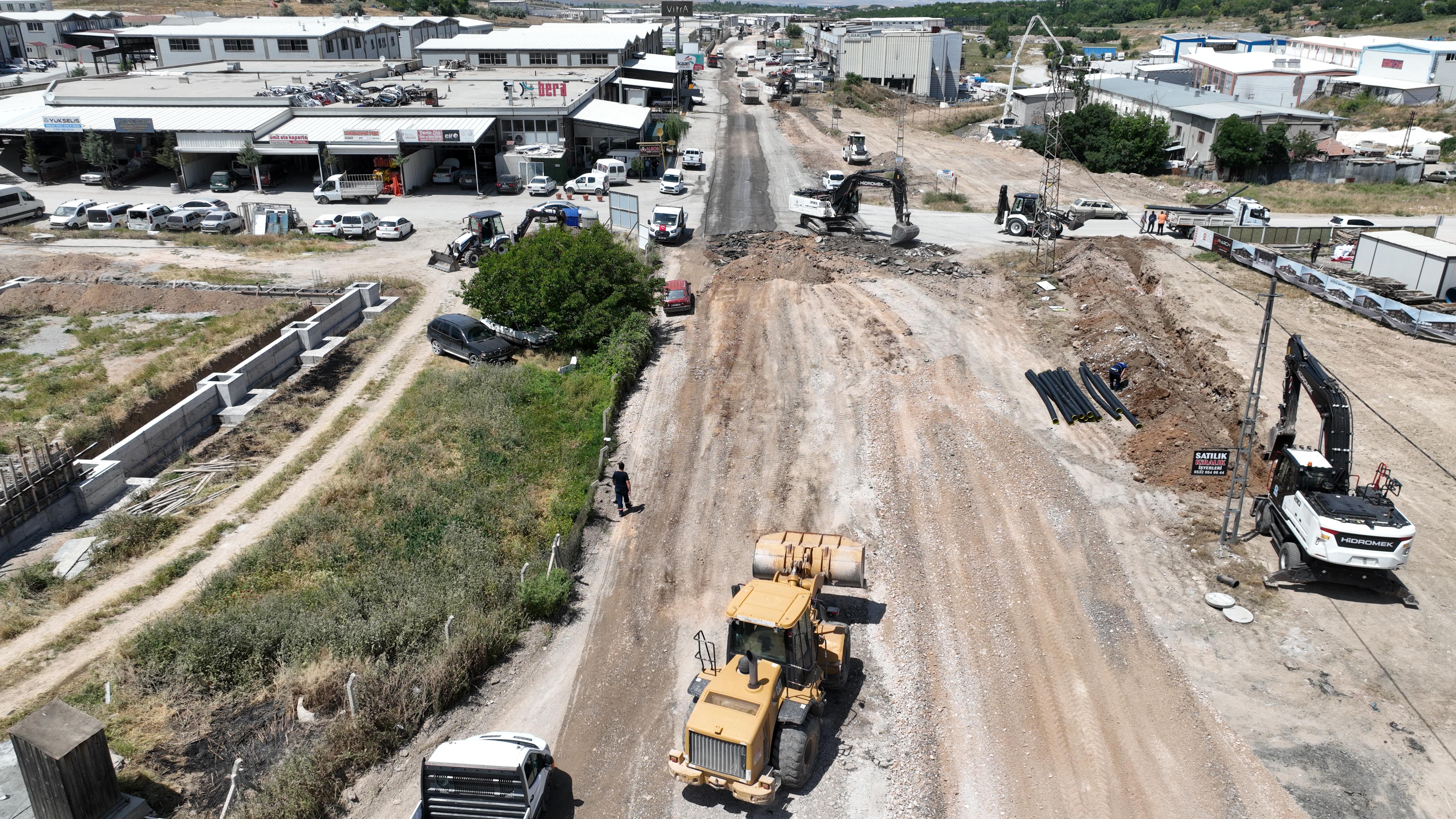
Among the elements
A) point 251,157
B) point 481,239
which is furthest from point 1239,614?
point 251,157

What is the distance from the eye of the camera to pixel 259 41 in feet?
268

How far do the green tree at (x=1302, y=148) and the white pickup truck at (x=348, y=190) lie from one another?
2246 inches

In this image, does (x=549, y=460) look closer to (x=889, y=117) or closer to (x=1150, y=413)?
(x=1150, y=413)

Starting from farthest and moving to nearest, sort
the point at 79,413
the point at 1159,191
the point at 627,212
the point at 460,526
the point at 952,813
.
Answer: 1. the point at 1159,191
2. the point at 627,212
3. the point at 79,413
4. the point at 460,526
5. the point at 952,813

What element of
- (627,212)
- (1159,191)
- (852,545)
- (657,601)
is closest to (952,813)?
(852,545)

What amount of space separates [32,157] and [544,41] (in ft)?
127

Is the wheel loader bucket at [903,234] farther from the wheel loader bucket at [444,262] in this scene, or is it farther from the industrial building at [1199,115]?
the industrial building at [1199,115]

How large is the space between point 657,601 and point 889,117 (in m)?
75.5

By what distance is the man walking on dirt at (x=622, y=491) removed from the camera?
21.4 m

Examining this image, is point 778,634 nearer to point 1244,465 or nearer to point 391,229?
point 1244,465

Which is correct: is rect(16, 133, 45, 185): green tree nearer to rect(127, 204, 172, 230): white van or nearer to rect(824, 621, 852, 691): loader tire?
rect(127, 204, 172, 230): white van

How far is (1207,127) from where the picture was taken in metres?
63.2

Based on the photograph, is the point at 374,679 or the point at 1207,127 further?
the point at 1207,127

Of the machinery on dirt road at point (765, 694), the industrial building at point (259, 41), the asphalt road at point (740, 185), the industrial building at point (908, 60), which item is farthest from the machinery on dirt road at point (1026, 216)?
the industrial building at point (259, 41)
